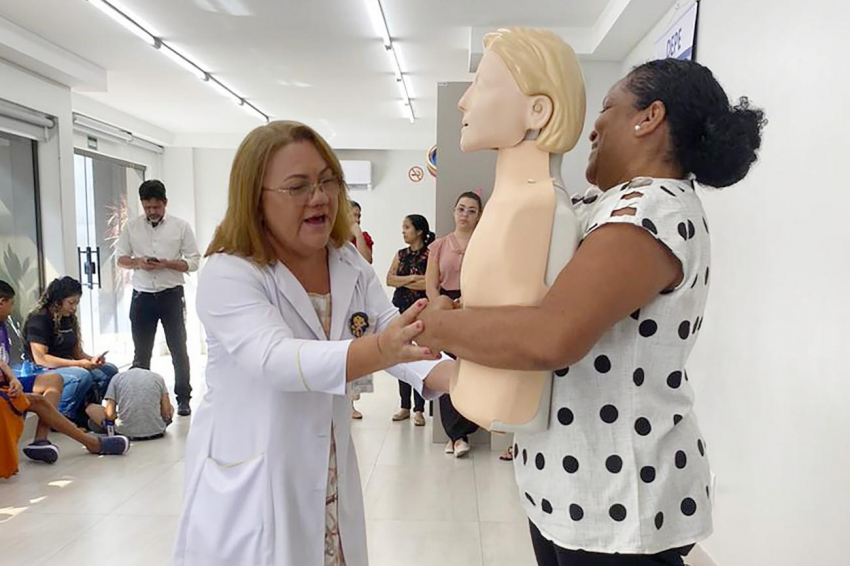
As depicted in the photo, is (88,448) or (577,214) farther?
(88,448)

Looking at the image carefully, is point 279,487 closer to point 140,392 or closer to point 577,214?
point 577,214

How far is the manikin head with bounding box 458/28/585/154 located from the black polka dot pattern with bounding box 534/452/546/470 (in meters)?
0.48

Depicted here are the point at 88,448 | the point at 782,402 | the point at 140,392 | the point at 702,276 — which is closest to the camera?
the point at 702,276

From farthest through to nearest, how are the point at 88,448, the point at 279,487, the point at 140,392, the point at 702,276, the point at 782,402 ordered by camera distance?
the point at 140,392, the point at 88,448, the point at 782,402, the point at 279,487, the point at 702,276

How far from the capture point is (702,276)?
852 millimetres

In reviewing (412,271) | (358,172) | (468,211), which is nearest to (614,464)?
(468,211)

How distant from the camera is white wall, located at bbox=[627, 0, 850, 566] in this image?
1.56 meters

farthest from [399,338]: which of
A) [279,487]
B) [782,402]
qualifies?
[782,402]

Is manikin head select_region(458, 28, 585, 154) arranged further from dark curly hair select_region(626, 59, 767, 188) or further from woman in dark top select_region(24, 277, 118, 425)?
woman in dark top select_region(24, 277, 118, 425)

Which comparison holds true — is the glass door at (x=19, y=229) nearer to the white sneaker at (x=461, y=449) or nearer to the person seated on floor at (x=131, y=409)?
the person seated on floor at (x=131, y=409)

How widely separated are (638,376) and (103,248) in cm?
716

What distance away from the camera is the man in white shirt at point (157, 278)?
4504 millimetres

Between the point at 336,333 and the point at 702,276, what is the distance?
0.73 m

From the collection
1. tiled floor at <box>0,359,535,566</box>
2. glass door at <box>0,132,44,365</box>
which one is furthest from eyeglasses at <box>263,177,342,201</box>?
glass door at <box>0,132,44,365</box>
